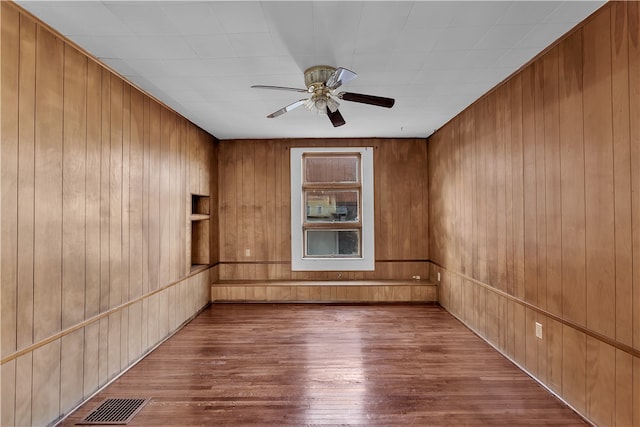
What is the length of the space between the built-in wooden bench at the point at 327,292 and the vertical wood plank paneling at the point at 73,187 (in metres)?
2.89

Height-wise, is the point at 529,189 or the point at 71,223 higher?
the point at 529,189

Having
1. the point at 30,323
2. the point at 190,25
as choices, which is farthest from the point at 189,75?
the point at 30,323

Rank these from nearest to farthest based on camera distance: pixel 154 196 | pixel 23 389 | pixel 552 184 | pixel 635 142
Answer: pixel 635 142, pixel 23 389, pixel 552 184, pixel 154 196

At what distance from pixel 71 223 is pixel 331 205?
3833mm

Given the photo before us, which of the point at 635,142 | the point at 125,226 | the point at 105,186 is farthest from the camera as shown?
the point at 125,226

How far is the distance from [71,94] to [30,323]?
61.5 inches

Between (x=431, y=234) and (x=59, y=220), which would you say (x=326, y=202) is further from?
(x=59, y=220)

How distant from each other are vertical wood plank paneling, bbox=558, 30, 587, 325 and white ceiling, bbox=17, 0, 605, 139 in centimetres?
23

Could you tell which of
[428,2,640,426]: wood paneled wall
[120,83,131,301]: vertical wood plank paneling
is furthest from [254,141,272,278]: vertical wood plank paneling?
[428,2,640,426]: wood paneled wall

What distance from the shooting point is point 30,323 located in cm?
206

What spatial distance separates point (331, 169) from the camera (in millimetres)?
5699

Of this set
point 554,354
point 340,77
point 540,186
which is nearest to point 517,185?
point 540,186

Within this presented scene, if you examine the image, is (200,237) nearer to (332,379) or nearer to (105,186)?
(105,186)

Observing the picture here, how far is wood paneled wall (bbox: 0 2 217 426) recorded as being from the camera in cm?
196
